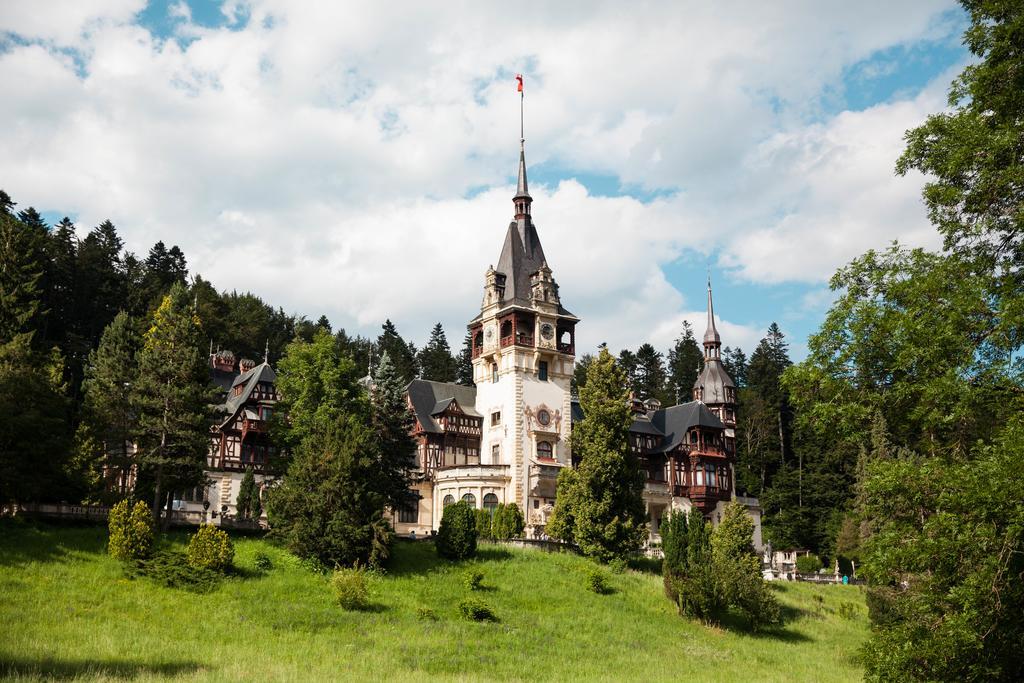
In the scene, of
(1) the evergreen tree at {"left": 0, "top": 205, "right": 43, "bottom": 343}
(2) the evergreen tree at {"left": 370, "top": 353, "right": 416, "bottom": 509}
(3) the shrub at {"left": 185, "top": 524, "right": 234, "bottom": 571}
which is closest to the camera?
(3) the shrub at {"left": 185, "top": 524, "right": 234, "bottom": 571}

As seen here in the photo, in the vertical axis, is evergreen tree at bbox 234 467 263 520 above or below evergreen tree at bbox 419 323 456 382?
below

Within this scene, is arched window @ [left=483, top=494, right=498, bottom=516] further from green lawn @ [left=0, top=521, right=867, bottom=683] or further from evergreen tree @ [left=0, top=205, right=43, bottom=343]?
evergreen tree @ [left=0, top=205, right=43, bottom=343]

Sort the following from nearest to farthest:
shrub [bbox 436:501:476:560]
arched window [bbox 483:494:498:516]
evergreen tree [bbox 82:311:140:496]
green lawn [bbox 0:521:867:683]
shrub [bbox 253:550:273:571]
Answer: green lawn [bbox 0:521:867:683] < shrub [bbox 253:550:273:571] < evergreen tree [bbox 82:311:140:496] < shrub [bbox 436:501:476:560] < arched window [bbox 483:494:498:516]

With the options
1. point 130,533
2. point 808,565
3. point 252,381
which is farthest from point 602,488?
point 808,565

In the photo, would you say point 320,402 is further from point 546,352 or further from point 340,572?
point 546,352

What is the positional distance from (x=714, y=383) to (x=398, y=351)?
38501mm

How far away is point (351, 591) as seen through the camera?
37312mm

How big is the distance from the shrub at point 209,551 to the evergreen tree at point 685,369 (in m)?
76.8

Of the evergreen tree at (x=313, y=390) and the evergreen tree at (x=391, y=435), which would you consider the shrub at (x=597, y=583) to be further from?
the evergreen tree at (x=313, y=390)

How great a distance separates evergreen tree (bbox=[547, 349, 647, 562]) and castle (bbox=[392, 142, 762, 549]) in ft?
18.1

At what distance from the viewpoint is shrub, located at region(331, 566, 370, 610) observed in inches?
1465

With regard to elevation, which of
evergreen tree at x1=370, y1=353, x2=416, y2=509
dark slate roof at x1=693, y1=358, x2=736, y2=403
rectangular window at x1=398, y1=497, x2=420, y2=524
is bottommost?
rectangular window at x1=398, y1=497, x2=420, y2=524

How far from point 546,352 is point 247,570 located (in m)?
30.8

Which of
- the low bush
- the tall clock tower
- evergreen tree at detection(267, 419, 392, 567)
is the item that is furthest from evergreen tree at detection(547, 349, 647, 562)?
the low bush
